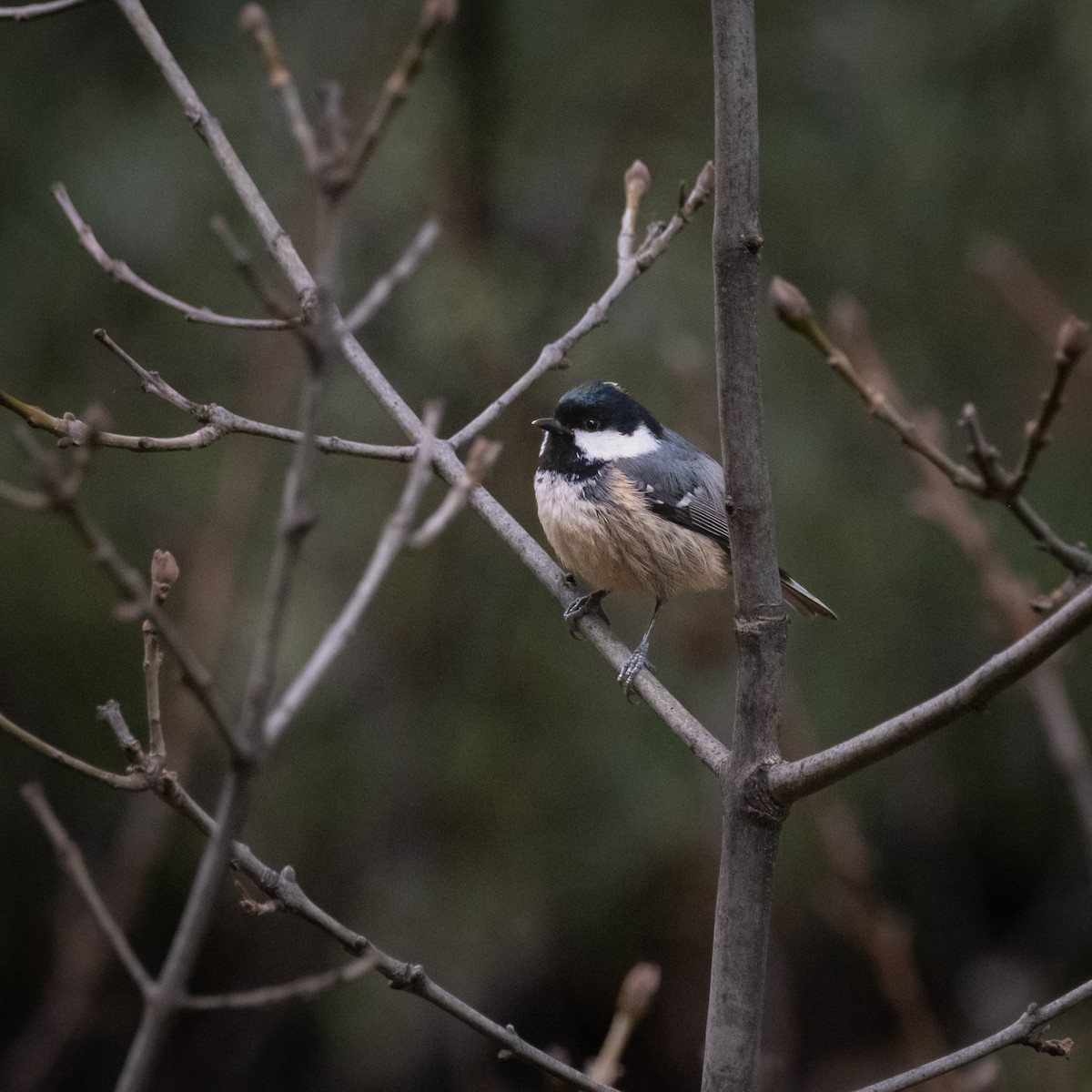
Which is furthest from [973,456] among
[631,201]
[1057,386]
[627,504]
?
[627,504]

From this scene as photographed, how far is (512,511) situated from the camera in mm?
4707

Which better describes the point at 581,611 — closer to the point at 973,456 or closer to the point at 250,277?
the point at 973,456

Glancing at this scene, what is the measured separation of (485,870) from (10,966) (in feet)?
6.44

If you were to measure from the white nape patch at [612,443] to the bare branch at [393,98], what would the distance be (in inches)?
89.8

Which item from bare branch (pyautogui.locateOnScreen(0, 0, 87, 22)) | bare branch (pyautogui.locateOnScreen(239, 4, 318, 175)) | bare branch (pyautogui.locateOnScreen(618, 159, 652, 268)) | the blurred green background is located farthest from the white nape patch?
bare branch (pyautogui.locateOnScreen(239, 4, 318, 175))

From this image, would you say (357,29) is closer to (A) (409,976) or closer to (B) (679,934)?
(B) (679,934)

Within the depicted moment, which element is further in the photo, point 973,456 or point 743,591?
point 743,591

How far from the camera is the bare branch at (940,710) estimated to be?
121 cm

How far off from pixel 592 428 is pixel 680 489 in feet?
1.01

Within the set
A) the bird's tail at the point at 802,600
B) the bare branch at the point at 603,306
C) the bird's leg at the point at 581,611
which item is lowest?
the bird's leg at the point at 581,611

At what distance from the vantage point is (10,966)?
4.94m

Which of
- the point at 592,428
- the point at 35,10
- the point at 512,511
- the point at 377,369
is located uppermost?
the point at 512,511

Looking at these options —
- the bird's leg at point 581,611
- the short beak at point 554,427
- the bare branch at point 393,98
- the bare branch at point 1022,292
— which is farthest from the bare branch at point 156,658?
the short beak at point 554,427

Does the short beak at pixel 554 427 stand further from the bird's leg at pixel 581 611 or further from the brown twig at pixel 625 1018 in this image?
the brown twig at pixel 625 1018
